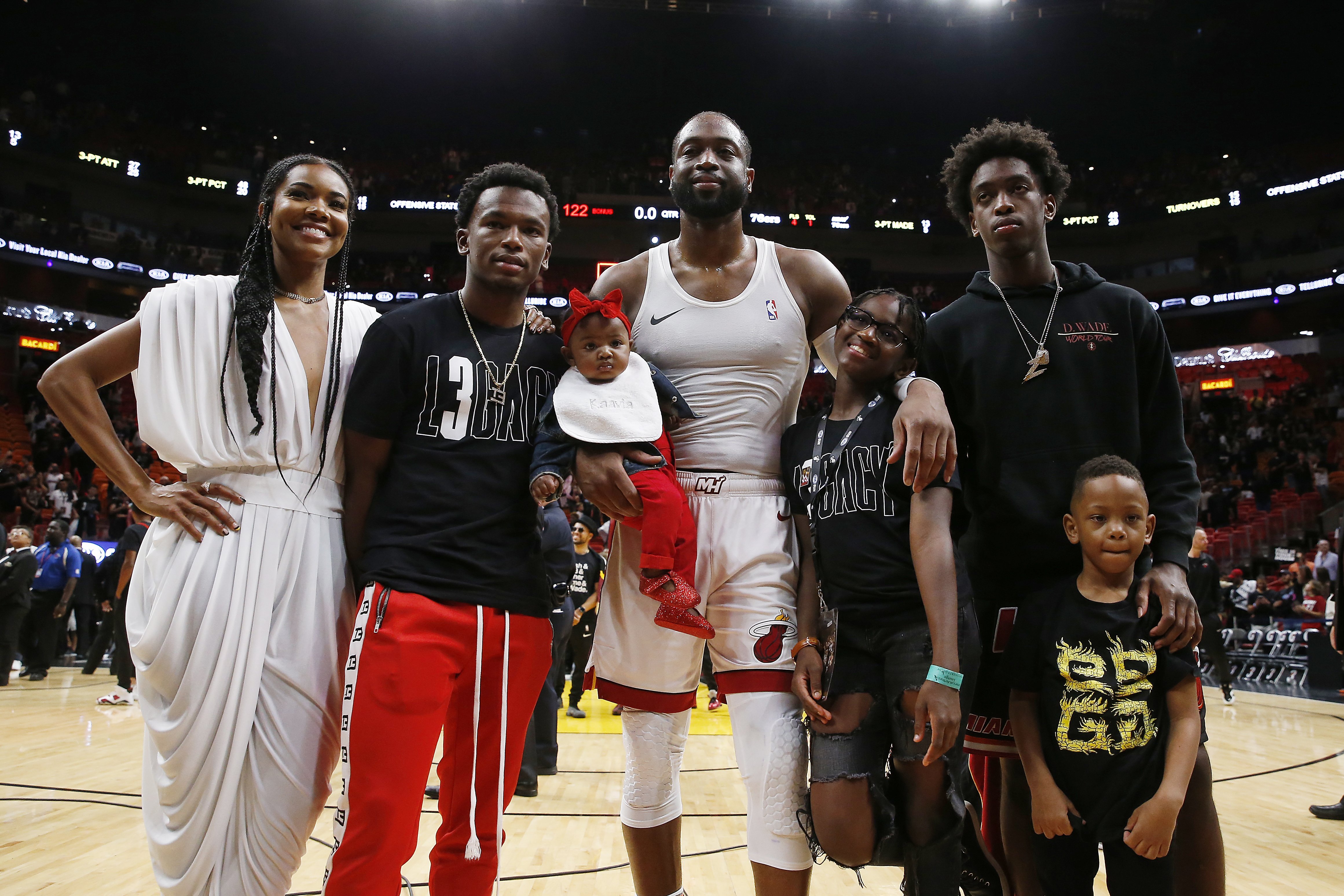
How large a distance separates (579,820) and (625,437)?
2998mm

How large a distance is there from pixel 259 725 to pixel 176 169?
25552 mm

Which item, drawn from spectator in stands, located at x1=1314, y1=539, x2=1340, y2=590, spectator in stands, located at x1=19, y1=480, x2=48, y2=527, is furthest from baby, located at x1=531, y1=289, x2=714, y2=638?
spectator in stands, located at x1=19, y1=480, x2=48, y2=527

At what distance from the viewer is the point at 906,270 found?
25.8m

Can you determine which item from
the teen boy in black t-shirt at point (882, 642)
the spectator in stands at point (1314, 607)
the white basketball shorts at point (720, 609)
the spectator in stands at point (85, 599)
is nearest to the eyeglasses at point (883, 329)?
the teen boy in black t-shirt at point (882, 642)

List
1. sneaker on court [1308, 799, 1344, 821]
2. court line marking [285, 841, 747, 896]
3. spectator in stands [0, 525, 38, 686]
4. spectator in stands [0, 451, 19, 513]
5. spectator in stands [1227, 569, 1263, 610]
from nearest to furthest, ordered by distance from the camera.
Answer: court line marking [285, 841, 747, 896] → sneaker on court [1308, 799, 1344, 821] → spectator in stands [0, 525, 38, 686] → spectator in stands [1227, 569, 1263, 610] → spectator in stands [0, 451, 19, 513]

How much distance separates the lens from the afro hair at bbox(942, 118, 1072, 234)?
264cm

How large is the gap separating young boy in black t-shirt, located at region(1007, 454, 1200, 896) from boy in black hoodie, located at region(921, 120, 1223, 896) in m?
0.11

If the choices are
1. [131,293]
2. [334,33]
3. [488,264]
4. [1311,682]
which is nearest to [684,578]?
[488,264]

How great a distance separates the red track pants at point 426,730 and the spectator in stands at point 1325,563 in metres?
12.7

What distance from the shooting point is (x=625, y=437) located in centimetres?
230

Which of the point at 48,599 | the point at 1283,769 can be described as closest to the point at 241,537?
the point at 1283,769

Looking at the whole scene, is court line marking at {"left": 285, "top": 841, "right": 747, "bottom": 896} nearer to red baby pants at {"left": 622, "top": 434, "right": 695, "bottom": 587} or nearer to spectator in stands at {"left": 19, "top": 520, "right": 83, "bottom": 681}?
red baby pants at {"left": 622, "top": 434, "right": 695, "bottom": 587}

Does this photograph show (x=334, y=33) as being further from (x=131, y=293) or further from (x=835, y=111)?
(x=835, y=111)

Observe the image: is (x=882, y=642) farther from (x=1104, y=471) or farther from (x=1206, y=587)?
(x=1206, y=587)
